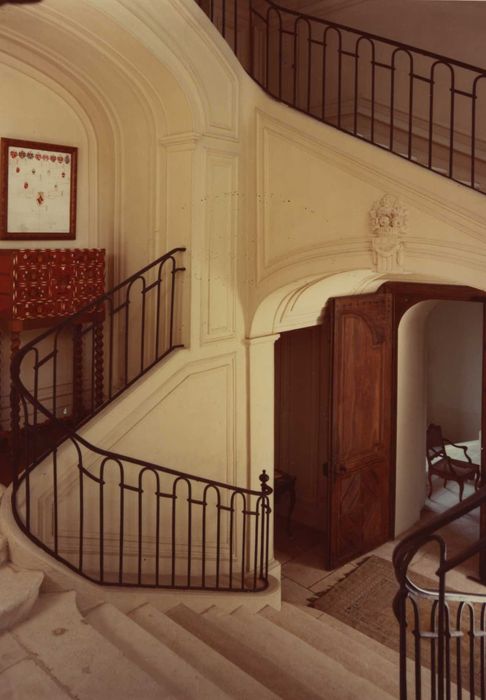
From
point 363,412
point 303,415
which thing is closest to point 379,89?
point 363,412

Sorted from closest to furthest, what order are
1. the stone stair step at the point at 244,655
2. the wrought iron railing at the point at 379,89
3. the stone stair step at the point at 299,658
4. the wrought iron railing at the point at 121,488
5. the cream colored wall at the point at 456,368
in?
1. the stone stair step at the point at 244,655
2. the stone stair step at the point at 299,658
3. the wrought iron railing at the point at 121,488
4. the wrought iron railing at the point at 379,89
5. the cream colored wall at the point at 456,368

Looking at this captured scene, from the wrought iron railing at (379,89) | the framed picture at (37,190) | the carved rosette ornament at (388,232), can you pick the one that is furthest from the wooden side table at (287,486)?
the wrought iron railing at (379,89)

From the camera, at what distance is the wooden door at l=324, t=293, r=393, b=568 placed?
22.9 feet

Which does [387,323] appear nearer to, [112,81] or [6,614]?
[112,81]

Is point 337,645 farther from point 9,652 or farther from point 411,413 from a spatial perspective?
point 411,413

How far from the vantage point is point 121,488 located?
4352 millimetres

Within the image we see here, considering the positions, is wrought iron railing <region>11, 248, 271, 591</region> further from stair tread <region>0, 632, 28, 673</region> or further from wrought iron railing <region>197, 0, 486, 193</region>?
wrought iron railing <region>197, 0, 486, 193</region>

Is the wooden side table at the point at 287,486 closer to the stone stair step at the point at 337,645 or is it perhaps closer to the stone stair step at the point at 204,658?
the stone stair step at the point at 337,645

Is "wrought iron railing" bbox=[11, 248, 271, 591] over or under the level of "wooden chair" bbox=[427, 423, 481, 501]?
over

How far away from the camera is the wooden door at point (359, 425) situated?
698 centimetres

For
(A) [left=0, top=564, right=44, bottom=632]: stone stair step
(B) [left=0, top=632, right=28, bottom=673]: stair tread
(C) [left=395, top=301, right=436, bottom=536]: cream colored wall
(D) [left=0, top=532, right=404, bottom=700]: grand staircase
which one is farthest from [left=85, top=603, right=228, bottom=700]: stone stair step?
(C) [left=395, top=301, right=436, bottom=536]: cream colored wall

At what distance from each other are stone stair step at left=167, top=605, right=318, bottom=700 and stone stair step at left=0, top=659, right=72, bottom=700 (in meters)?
1.48

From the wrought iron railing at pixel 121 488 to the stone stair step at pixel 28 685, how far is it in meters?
1.06

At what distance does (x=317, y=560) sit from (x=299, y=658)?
2947 mm
